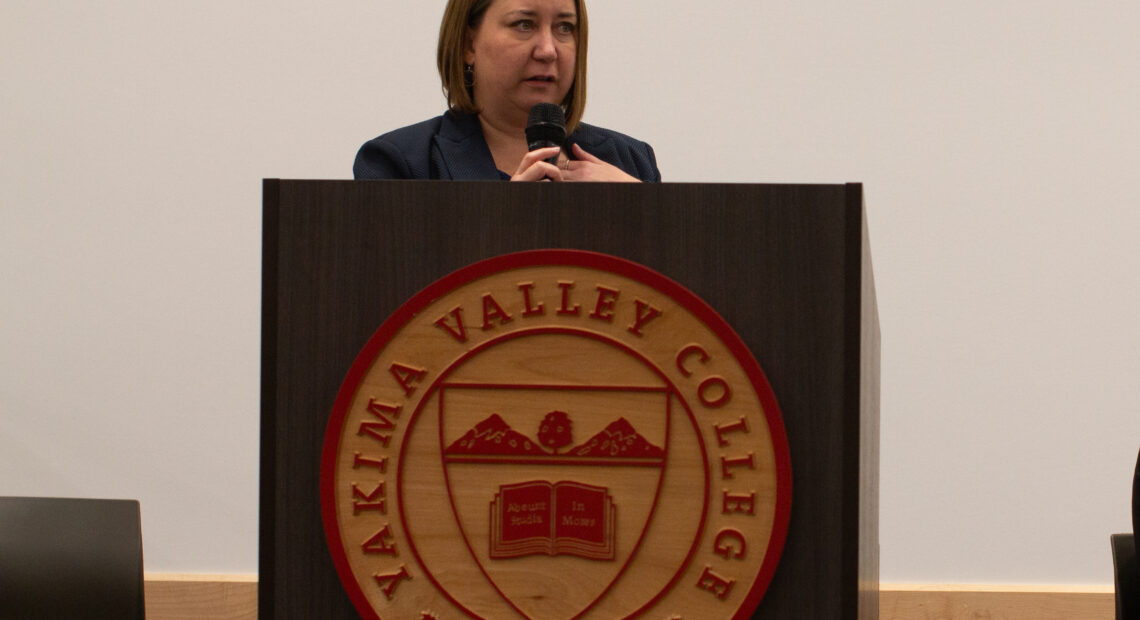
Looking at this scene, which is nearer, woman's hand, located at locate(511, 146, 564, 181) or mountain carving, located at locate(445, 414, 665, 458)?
mountain carving, located at locate(445, 414, 665, 458)

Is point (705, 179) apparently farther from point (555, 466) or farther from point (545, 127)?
point (555, 466)

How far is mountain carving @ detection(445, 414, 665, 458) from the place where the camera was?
1109mm

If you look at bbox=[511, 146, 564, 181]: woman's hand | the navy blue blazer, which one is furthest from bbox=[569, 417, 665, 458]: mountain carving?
the navy blue blazer

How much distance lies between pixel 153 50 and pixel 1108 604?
7.84 ft

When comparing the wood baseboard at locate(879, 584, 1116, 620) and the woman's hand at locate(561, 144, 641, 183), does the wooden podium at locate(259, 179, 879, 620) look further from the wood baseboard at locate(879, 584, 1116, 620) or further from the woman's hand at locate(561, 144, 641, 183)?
the wood baseboard at locate(879, 584, 1116, 620)

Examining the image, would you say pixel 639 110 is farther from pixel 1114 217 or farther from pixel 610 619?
pixel 610 619

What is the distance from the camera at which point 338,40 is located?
2.98 m

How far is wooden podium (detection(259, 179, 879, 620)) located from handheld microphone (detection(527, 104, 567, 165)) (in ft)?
1.11

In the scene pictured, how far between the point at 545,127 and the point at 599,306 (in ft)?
1.31

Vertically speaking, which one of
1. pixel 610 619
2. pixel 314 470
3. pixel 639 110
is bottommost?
pixel 610 619

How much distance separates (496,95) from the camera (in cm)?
183

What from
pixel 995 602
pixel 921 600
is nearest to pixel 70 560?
pixel 921 600

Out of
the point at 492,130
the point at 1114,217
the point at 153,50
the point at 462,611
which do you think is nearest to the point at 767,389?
the point at 462,611

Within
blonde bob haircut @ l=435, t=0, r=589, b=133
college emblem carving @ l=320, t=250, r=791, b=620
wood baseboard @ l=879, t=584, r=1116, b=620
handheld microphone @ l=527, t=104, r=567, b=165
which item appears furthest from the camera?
wood baseboard @ l=879, t=584, r=1116, b=620
